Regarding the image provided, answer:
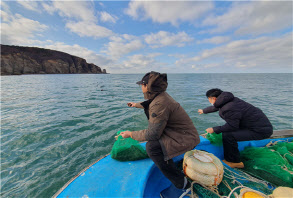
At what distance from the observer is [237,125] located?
118 inches

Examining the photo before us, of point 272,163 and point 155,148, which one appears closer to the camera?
point 155,148

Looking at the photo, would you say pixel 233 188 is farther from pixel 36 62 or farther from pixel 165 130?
pixel 36 62

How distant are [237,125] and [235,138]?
0.33 metres

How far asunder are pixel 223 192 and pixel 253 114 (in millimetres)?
1924

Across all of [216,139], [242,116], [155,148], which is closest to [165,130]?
[155,148]

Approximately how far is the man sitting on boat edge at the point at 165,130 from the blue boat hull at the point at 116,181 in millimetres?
485

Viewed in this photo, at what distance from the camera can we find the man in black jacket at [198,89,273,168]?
298 cm

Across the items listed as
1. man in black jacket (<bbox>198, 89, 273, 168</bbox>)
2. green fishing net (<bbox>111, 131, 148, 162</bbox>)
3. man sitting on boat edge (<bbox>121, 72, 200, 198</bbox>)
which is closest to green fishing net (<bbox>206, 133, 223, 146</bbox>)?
man in black jacket (<bbox>198, 89, 273, 168</bbox>)

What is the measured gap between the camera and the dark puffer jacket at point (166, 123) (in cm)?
187

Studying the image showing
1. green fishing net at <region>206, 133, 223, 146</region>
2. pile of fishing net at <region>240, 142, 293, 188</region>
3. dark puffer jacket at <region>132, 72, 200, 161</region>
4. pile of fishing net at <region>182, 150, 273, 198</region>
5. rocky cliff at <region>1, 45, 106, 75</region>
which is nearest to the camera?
dark puffer jacket at <region>132, 72, 200, 161</region>

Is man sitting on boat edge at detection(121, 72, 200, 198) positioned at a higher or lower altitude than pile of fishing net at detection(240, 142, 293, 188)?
higher

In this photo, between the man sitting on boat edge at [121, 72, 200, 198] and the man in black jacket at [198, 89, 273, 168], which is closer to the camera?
the man sitting on boat edge at [121, 72, 200, 198]

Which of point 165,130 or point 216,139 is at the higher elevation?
point 165,130

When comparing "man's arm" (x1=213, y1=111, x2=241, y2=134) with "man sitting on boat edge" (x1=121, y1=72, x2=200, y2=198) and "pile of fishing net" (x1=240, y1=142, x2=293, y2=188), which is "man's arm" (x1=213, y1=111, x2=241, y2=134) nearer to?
"pile of fishing net" (x1=240, y1=142, x2=293, y2=188)
